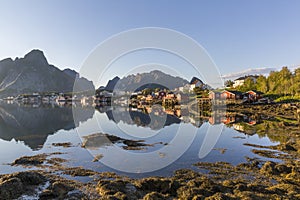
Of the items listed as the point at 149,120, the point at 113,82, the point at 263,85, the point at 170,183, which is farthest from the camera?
the point at 113,82

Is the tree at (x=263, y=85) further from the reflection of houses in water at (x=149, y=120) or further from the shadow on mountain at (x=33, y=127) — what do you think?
the shadow on mountain at (x=33, y=127)

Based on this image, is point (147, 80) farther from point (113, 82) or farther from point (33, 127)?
point (113, 82)

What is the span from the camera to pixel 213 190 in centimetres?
933

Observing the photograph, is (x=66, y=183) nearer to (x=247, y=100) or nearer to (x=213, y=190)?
(x=213, y=190)

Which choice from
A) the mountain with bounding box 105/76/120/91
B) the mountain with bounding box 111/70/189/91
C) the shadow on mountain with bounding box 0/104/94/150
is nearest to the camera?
the shadow on mountain with bounding box 0/104/94/150

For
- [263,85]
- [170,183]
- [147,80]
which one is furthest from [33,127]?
[263,85]

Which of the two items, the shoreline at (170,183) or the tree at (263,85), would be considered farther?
the tree at (263,85)

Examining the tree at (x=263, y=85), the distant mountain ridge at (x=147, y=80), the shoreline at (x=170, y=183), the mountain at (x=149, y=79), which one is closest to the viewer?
the shoreline at (x=170, y=183)

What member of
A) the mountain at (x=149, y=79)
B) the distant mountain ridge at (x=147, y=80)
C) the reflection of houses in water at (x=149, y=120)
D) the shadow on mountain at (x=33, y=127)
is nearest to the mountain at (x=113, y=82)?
the distant mountain ridge at (x=147, y=80)

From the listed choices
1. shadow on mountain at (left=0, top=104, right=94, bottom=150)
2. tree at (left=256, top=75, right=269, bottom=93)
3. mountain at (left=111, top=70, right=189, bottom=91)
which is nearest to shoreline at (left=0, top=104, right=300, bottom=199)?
shadow on mountain at (left=0, top=104, right=94, bottom=150)

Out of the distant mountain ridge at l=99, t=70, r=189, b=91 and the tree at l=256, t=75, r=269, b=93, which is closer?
the distant mountain ridge at l=99, t=70, r=189, b=91

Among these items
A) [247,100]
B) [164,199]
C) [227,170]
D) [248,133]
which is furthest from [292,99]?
[164,199]

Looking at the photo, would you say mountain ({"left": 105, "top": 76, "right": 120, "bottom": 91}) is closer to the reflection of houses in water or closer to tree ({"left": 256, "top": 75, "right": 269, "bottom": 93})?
the reflection of houses in water

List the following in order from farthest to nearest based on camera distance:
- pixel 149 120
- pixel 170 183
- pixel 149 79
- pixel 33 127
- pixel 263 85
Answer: pixel 263 85 → pixel 149 79 → pixel 149 120 → pixel 33 127 → pixel 170 183
